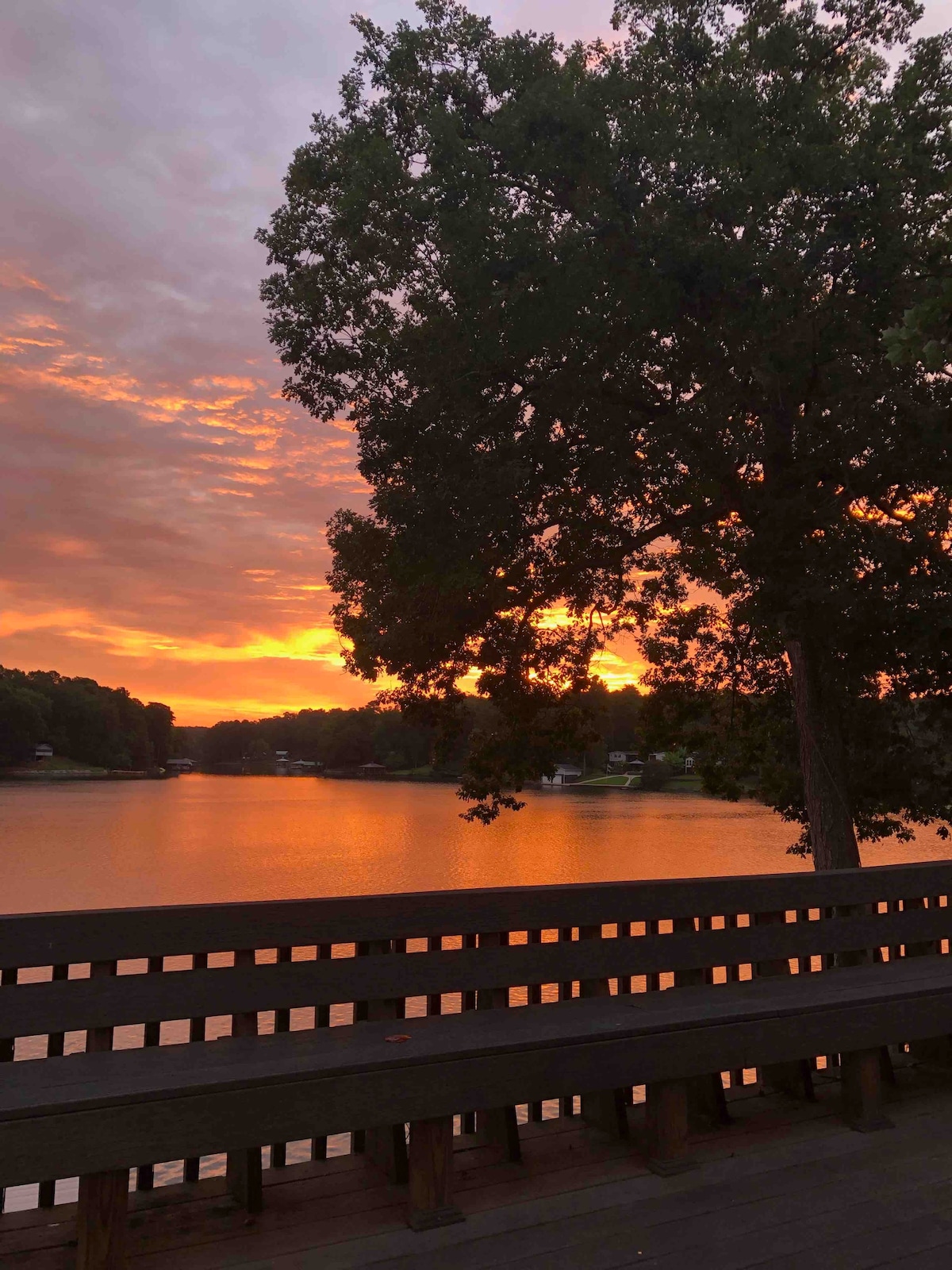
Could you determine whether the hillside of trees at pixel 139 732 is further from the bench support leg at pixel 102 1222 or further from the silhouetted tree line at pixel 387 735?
the bench support leg at pixel 102 1222

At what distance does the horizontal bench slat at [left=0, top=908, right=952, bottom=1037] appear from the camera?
313 centimetres

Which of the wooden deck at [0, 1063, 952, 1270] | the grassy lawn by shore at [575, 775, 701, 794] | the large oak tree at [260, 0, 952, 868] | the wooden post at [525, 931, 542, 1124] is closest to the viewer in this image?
the wooden deck at [0, 1063, 952, 1270]

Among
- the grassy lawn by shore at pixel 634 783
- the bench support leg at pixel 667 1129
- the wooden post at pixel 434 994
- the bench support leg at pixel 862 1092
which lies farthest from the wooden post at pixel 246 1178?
the grassy lawn by shore at pixel 634 783

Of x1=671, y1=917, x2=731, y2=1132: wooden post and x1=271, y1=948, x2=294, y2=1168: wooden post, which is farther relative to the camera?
x1=671, y1=917, x2=731, y2=1132: wooden post

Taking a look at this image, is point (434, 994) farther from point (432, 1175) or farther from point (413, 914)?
point (432, 1175)

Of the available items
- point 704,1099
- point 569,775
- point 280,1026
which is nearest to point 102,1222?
point 280,1026

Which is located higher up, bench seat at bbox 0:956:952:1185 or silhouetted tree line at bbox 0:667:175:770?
silhouetted tree line at bbox 0:667:175:770

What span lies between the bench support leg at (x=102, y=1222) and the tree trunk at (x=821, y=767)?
11111 mm

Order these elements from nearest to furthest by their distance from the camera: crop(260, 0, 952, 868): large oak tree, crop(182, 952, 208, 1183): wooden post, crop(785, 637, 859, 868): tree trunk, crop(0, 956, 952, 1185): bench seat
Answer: crop(0, 956, 952, 1185): bench seat < crop(182, 952, 208, 1183): wooden post < crop(260, 0, 952, 868): large oak tree < crop(785, 637, 859, 868): tree trunk

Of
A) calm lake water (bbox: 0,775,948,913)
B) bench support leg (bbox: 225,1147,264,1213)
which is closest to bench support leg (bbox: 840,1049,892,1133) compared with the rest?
bench support leg (bbox: 225,1147,264,1213)

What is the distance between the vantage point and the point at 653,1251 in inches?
119

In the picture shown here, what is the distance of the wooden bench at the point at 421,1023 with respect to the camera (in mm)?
2791

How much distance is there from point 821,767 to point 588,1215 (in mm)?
10668

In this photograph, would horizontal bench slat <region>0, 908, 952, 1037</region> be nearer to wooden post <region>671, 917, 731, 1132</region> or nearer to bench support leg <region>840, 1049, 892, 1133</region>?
wooden post <region>671, 917, 731, 1132</region>
